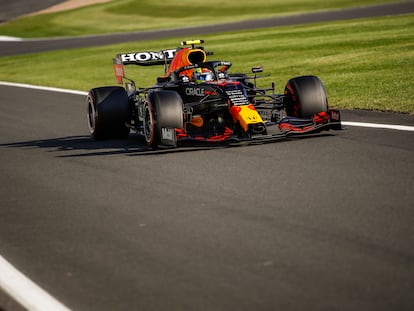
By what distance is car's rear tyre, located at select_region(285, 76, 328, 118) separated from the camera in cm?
1170

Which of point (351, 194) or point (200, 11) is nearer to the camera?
point (351, 194)

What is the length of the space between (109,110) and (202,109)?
189 cm

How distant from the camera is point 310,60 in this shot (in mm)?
24203

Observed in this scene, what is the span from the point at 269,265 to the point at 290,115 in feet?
22.0

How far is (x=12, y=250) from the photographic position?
6.71 meters

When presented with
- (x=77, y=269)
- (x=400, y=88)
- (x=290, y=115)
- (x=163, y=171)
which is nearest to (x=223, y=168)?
(x=163, y=171)

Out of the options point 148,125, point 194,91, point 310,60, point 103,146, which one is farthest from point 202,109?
point 310,60

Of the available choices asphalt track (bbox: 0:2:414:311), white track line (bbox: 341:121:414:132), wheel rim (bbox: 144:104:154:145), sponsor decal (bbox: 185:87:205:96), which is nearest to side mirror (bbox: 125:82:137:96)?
sponsor decal (bbox: 185:87:205:96)

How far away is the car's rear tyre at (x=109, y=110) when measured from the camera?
42.9 ft

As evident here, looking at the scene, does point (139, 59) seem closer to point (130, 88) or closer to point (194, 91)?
point (130, 88)

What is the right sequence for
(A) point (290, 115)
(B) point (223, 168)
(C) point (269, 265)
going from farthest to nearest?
(A) point (290, 115) → (B) point (223, 168) → (C) point (269, 265)

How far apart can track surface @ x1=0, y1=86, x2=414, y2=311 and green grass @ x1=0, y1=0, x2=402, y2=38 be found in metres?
41.6

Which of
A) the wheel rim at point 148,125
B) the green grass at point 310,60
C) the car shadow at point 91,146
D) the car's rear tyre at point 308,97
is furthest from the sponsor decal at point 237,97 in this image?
the green grass at point 310,60

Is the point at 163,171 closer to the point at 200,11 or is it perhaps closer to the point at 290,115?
the point at 290,115
